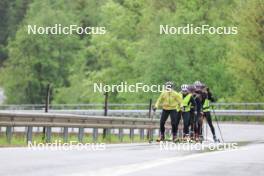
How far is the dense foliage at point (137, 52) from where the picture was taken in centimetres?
4772

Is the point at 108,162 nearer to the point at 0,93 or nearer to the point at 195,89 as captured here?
the point at 195,89

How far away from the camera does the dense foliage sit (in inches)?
1879

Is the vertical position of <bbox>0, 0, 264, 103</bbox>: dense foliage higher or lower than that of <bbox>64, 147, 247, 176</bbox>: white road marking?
higher

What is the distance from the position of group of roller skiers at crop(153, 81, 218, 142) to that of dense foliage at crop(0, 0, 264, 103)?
24.1m

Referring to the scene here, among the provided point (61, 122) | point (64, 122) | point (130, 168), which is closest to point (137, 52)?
point (64, 122)

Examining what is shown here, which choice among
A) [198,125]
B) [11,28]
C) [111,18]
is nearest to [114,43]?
→ [111,18]

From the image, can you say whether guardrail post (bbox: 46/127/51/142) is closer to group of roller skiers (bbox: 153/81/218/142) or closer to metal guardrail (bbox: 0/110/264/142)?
metal guardrail (bbox: 0/110/264/142)

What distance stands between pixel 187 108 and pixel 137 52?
37.3 m

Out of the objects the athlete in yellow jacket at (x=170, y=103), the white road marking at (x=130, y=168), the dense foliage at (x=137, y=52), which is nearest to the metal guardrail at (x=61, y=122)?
the athlete in yellow jacket at (x=170, y=103)

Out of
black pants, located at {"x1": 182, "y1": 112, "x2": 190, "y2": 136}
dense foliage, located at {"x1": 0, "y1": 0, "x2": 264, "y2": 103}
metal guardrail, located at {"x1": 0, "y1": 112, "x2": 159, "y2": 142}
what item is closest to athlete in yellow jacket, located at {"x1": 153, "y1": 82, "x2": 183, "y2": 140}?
black pants, located at {"x1": 182, "y1": 112, "x2": 190, "y2": 136}

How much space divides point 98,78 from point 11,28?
53232 millimetres

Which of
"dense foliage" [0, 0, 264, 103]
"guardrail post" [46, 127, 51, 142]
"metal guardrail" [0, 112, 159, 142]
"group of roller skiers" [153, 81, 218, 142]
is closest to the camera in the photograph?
"metal guardrail" [0, 112, 159, 142]

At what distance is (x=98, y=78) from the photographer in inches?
2517

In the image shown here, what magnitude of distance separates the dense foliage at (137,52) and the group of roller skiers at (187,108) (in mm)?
24084
